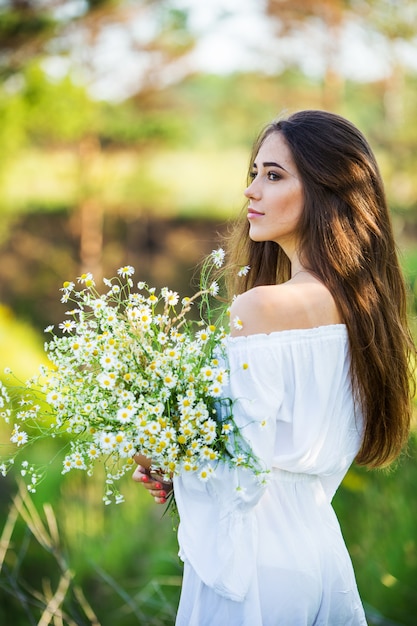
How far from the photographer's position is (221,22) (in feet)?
39.6

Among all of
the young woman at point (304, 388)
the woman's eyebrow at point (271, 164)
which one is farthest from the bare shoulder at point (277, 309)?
the woman's eyebrow at point (271, 164)

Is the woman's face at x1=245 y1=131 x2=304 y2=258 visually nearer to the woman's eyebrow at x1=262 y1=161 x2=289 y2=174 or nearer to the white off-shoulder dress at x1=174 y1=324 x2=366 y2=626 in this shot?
the woman's eyebrow at x1=262 y1=161 x2=289 y2=174

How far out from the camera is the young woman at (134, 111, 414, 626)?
1.69 metres

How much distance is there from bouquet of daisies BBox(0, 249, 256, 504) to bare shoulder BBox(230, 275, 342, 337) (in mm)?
73

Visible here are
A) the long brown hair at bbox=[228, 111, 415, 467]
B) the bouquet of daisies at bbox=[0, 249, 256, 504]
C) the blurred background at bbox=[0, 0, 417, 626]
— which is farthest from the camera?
the blurred background at bbox=[0, 0, 417, 626]

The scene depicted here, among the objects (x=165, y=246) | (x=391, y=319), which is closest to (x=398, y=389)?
(x=391, y=319)

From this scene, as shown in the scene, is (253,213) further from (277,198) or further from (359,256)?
(359,256)

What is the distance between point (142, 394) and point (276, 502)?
42cm

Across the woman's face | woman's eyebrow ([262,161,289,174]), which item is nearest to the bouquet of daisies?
the woman's face

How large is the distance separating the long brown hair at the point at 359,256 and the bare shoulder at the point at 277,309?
75 mm

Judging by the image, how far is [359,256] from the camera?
1.92 meters

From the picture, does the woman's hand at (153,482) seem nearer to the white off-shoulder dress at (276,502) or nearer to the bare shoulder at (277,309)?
the white off-shoulder dress at (276,502)

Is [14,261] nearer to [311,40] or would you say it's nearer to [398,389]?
[311,40]

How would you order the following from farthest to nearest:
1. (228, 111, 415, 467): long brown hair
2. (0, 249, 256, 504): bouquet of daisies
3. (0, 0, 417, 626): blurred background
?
(0, 0, 417, 626): blurred background → (228, 111, 415, 467): long brown hair → (0, 249, 256, 504): bouquet of daisies
